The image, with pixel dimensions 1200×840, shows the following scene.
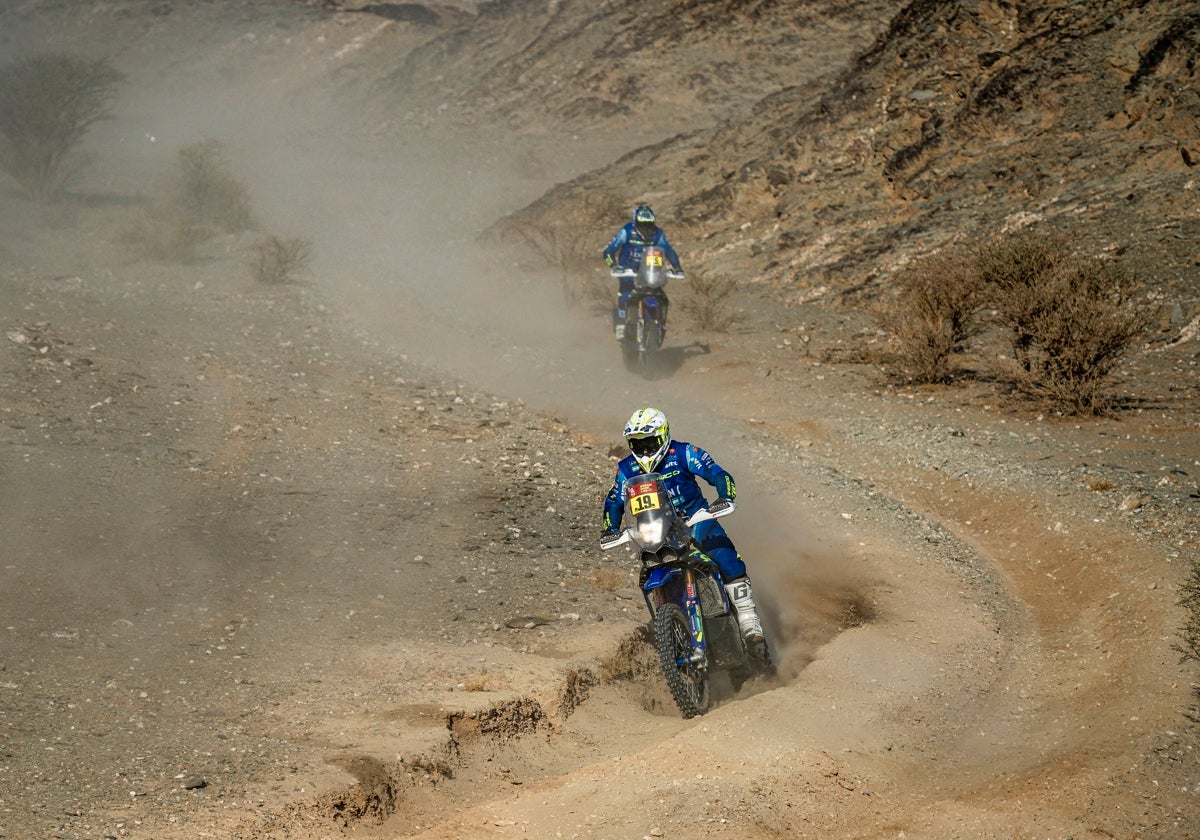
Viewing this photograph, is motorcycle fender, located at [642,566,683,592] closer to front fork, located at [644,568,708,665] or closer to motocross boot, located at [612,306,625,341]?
front fork, located at [644,568,708,665]

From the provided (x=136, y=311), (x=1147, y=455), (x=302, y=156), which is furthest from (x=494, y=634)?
(x=302, y=156)

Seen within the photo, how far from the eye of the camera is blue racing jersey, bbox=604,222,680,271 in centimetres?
1545

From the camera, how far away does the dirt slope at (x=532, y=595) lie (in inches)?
216

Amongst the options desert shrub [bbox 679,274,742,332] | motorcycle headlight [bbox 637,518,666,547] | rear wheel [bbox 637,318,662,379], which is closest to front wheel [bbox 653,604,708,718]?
motorcycle headlight [bbox 637,518,666,547]

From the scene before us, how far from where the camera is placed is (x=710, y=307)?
18688mm

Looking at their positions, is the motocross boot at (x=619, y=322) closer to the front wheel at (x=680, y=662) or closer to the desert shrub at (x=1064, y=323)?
the desert shrub at (x=1064, y=323)

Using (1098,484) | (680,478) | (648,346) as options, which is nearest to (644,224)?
(648,346)

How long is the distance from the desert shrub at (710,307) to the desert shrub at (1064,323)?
5467 mm

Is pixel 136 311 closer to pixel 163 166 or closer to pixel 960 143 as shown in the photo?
pixel 960 143

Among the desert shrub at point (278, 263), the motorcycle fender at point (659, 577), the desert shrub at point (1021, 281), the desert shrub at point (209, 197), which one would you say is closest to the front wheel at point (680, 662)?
the motorcycle fender at point (659, 577)

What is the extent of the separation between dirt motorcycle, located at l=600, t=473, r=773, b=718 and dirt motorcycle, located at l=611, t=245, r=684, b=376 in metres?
8.56

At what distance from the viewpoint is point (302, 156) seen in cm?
4956

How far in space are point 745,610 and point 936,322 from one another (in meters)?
8.21

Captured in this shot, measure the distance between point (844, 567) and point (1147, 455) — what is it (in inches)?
157
